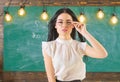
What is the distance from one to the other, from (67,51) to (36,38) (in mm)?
4131

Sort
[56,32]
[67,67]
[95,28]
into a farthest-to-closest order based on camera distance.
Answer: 1. [95,28]
2. [56,32]
3. [67,67]

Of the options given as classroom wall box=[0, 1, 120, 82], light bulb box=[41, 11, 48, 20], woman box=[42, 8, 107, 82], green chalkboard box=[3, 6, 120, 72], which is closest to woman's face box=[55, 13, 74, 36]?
woman box=[42, 8, 107, 82]

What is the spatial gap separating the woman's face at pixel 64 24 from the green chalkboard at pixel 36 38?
4066 millimetres

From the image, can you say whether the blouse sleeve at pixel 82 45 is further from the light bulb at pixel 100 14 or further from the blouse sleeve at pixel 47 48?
the light bulb at pixel 100 14

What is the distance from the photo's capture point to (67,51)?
1287 millimetres

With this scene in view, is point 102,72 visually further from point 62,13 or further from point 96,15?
point 62,13

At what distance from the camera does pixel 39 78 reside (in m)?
5.47

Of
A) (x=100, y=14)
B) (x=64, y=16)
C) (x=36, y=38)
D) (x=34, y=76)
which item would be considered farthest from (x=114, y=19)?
(x=64, y=16)

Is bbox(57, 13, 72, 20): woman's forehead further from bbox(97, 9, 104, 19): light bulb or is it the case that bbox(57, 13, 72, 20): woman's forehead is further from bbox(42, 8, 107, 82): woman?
bbox(97, 9, 104, 19): light bulb

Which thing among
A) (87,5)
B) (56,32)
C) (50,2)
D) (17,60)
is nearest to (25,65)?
(17,60)

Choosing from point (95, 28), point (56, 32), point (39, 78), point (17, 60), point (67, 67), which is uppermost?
point (56, 32)

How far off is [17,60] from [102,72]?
66.8 inches

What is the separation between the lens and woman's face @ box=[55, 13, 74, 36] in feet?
4.30

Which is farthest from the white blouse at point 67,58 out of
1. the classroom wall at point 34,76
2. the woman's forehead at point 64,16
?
the classroom wall at point 34,76
